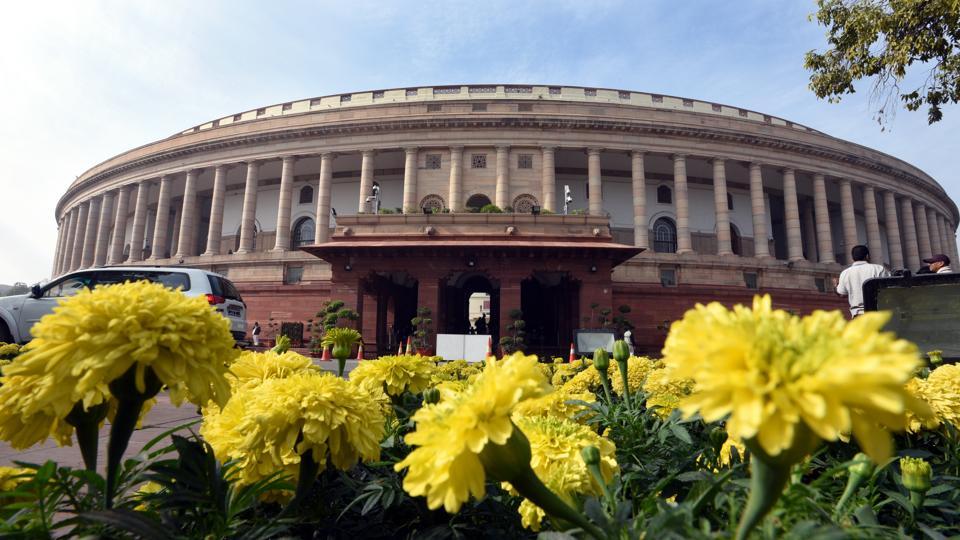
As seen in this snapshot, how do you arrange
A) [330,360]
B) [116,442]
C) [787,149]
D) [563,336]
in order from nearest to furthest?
1. [116,442]
2. [330,360]
3. [563,336]
4. [787,149]

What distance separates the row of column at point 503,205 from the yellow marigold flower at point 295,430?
23205mm

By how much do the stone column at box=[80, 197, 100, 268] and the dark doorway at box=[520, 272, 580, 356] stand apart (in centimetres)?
3549

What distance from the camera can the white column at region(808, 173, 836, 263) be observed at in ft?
97.6

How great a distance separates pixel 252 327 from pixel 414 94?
62.3 ft

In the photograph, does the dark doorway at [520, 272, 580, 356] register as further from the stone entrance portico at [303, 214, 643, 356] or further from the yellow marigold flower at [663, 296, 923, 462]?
the yellow marigold flower at [663, 296, 923, 462]

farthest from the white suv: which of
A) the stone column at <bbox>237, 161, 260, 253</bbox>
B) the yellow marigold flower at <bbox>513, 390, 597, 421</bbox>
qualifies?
the stone column at <bbox>237, 161, 260, 253</bbox>

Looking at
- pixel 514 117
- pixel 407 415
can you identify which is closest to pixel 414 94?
pixel 514 117

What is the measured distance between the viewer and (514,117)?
27797mm

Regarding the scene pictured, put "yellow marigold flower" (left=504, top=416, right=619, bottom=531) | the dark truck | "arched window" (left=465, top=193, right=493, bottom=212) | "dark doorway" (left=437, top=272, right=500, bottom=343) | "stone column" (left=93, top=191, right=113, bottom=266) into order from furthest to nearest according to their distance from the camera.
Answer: "stone column" (left=93, top=191, right=113, bottom=266), "arched window" (left=465, top=193, right=493, bottom=212), "dark doorway" (left=437, top=272, right=500, bottom=343), the dark truck, "yellow marigold flower" (left=504, top=416, right=619, bottom=531)

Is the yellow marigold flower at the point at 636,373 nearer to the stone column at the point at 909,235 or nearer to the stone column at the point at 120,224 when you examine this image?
the stone column at the point at 120,224

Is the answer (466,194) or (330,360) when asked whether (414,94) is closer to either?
(466,194)

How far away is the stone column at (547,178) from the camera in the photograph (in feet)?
88.6

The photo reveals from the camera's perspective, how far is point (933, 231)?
3778 cm

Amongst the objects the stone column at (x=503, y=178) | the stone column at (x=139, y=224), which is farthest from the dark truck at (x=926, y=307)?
the stone column at (x=139, y=224)
